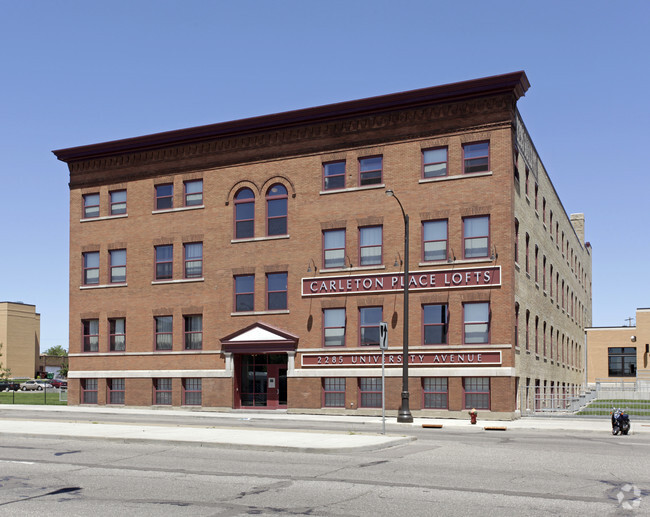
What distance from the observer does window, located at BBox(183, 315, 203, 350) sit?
42.6m

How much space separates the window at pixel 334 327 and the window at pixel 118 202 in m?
15.1

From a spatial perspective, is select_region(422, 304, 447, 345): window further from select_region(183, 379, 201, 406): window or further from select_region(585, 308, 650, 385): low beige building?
select_region(585, 308, 650, 385): low beige building

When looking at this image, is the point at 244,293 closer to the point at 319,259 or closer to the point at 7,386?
the point at 319,259

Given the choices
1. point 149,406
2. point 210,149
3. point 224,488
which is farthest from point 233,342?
point 224,488

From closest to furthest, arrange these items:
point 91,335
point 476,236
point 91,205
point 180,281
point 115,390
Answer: point 476,236 < point 180,281 < point 115,390 < point 91,335 < point 91,205

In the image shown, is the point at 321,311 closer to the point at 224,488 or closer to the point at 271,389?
the point at 271,389

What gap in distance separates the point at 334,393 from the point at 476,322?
8.44 meters

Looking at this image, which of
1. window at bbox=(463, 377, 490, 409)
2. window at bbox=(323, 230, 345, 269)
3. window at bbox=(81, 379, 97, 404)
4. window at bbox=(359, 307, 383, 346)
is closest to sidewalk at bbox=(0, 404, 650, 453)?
window at bbox=(463, 377, 490, 409)

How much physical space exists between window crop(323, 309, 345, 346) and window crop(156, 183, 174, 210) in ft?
39.5

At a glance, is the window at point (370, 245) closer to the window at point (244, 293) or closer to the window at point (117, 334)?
A: the window at point (244, 293)

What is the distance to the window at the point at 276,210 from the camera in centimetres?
4088

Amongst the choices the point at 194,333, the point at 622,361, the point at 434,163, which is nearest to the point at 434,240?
the point at 434,163

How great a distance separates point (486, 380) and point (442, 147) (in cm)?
1147

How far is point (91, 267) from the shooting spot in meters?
46.6
